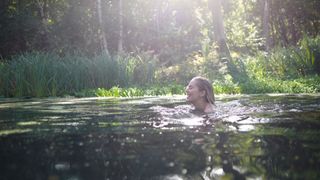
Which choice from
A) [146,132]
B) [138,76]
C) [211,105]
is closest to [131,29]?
[138,76]

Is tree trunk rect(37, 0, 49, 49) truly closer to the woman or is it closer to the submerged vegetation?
the submerged vegetation

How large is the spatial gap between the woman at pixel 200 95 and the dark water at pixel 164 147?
0.50m

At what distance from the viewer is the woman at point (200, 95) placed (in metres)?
6.71

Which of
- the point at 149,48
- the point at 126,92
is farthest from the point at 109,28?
the point at 126,92

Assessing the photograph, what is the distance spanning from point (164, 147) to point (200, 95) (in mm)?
3217

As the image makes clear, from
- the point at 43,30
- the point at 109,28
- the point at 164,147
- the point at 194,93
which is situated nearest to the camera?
the point at 164,147

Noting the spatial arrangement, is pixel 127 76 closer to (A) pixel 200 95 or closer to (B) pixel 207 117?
(A) pixel 200 95

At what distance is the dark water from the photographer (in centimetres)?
269

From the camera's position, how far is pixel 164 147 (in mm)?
3605

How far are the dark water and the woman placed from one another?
503 millimetres

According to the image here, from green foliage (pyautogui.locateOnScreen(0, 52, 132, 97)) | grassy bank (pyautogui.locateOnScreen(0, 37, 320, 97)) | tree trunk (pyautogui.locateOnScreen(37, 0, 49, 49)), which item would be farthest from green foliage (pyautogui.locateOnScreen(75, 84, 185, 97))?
tree trunk (pyautogui.locateOnScreen(37, 0, 49, 49))

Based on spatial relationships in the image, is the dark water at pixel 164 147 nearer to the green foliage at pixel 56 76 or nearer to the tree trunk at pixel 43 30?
the green foliage at pixel 56 76

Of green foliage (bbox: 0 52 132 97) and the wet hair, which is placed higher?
green foliage (bbox: 0 52 132 97)

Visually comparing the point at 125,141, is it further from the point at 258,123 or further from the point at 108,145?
the point at 258,123
